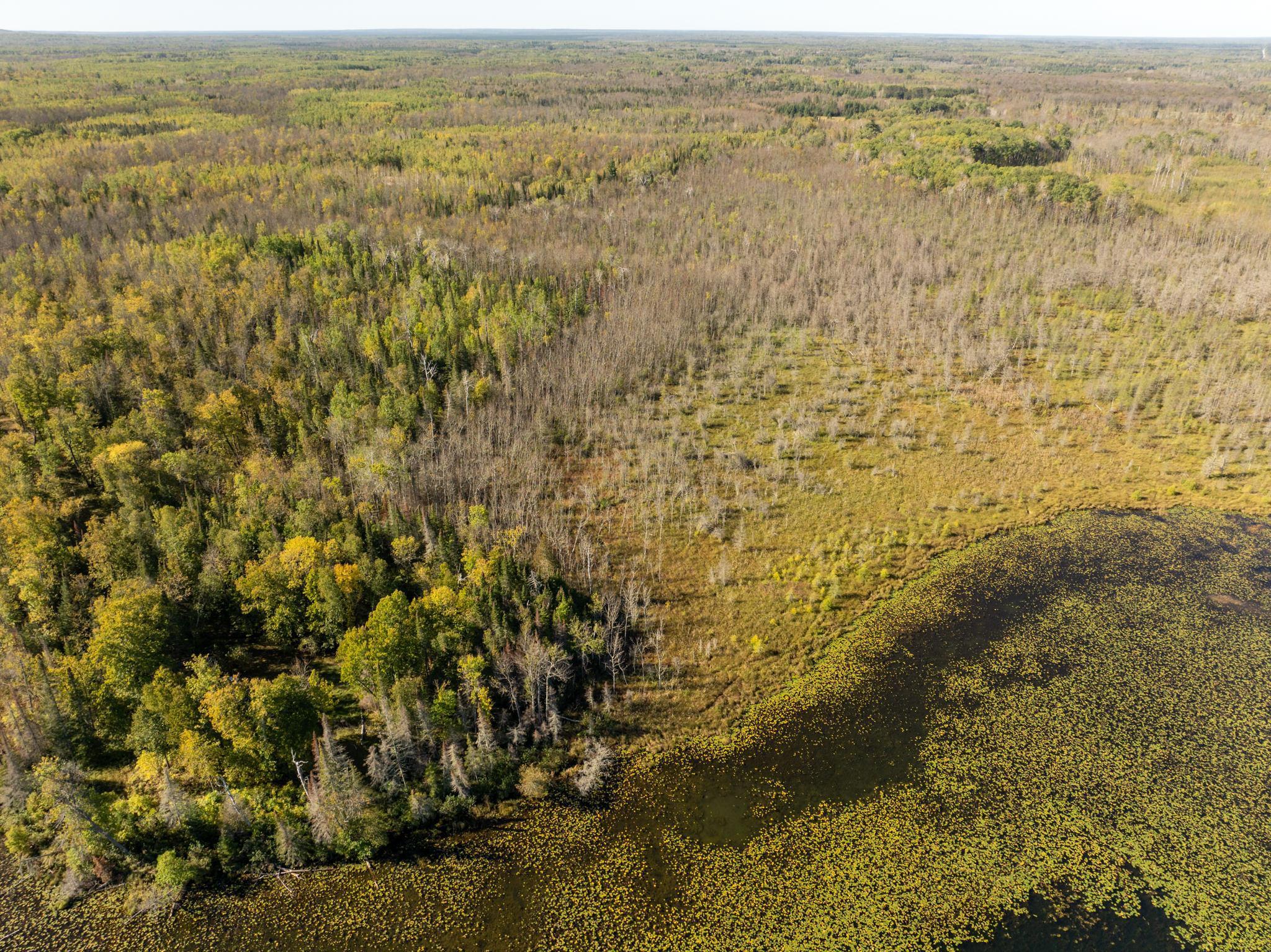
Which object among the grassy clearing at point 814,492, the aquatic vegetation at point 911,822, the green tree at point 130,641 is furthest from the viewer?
the grassy clearing at point 814,492

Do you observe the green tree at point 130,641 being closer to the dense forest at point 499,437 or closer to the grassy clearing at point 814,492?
the dense forest at point 499,437

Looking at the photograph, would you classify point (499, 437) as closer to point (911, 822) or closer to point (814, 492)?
point (814, 492)

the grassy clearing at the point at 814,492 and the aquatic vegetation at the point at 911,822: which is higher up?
the grassy clearing at the point at 814,492

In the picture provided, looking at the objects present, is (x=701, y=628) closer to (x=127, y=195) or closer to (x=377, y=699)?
(x=377, y=699)

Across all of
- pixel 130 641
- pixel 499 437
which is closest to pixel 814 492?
pixel 499 437

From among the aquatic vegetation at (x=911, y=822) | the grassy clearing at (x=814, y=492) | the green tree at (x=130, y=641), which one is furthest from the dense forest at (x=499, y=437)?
the aquatic vegetation at (x=911, y=822)

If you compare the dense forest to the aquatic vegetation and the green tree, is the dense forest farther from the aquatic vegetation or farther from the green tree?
the aquatic vegetation

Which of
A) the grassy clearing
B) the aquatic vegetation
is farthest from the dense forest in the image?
the aquatic vegetation

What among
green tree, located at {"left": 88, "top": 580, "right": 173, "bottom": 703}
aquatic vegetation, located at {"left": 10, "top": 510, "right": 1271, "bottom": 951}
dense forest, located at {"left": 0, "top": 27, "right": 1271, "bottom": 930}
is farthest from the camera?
green tree, located at {"left": 88, "top": 580, "right": 173, "bottom": 703}
